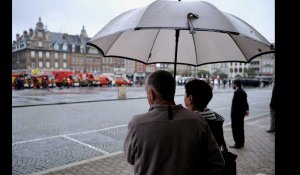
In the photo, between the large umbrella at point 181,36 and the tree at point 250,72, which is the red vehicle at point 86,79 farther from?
the tree at point 250,72

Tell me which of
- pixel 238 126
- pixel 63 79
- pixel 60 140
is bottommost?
pixel 60 140

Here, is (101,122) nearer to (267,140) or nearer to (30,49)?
(267,140)

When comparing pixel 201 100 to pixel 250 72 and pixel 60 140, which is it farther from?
→ pixel 250 72

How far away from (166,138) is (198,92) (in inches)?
26.7

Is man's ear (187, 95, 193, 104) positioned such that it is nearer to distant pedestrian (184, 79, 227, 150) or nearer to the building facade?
distant pedestrian (184, 79, 227, 150)

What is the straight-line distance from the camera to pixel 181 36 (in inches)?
172

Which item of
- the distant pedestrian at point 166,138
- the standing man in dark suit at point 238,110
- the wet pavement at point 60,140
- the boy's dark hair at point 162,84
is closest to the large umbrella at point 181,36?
the boy's dark hair at point 162,84

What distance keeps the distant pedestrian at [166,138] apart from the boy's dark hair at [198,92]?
49cm

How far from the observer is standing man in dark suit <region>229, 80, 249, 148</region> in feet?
23.2

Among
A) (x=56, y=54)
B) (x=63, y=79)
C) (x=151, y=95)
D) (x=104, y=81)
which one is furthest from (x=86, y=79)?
(x=151, y=95)
